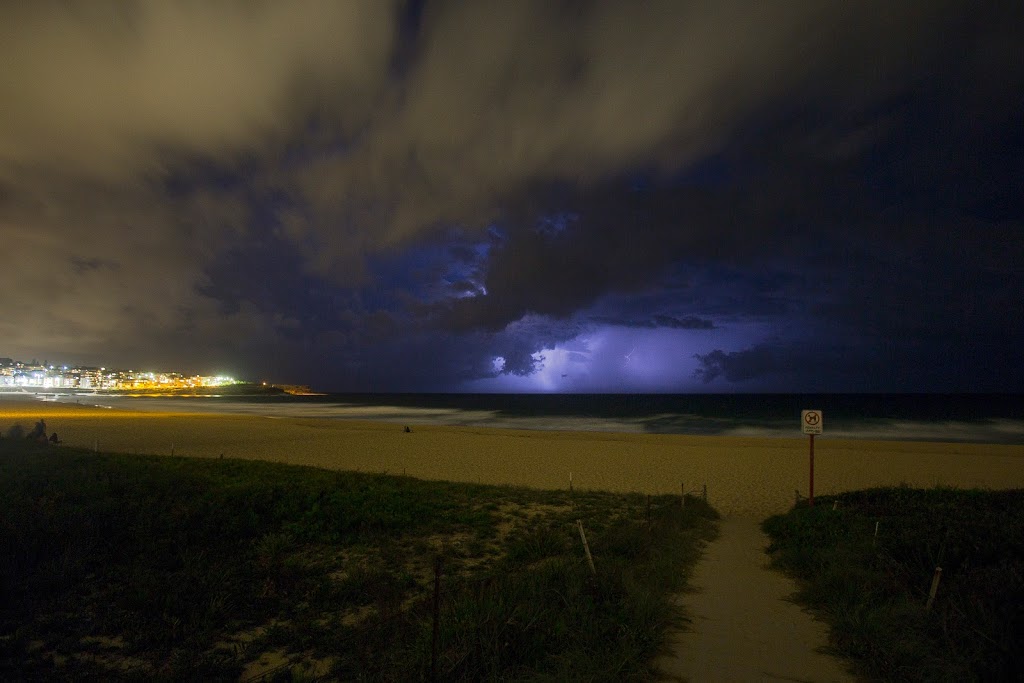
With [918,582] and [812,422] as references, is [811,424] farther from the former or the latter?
[918,582]

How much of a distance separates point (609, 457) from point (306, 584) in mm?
23533

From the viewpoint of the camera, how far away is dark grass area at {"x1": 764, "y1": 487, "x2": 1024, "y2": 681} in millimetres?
5027

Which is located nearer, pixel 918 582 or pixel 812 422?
pixel 918 582

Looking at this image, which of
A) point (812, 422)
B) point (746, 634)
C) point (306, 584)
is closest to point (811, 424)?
point (812, 422)

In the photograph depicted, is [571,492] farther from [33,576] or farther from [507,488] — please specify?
[33,576]

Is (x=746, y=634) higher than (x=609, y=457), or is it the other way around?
(x=746, y=634)

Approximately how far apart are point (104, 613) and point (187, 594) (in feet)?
2.64

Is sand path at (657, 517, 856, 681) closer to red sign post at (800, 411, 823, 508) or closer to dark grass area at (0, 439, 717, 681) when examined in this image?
dark grass area at (0, 439, 717, 681)

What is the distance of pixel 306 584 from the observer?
7.27 m

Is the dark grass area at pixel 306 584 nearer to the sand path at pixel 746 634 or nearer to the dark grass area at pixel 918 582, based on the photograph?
the sand path at pixel 746 634

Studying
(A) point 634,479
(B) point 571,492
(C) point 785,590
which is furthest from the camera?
(A) point 634,479

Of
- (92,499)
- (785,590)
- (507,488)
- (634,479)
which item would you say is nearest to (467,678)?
(785,590)

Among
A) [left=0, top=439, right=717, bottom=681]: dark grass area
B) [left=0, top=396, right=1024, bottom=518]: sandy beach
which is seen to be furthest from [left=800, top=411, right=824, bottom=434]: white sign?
[left=0, top=439, right=717, bottom=681]: dark grass area

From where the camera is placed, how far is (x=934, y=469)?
26750 mm
